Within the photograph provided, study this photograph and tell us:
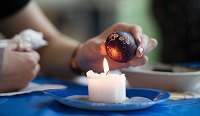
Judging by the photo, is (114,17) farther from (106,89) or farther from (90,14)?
(106,89)

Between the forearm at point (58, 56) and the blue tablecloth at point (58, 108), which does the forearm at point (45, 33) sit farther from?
the blue tablecloth at point (58, 108)

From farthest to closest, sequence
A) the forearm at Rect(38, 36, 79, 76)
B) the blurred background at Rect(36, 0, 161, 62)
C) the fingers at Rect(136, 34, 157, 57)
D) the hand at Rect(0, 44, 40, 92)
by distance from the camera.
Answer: the blurred background at Rect(36, 0, 161, 62) < the forearm at Rect(38, 36, 79, 76) < the hand at Rect(0, 44, 40, 92) < the fingers at Rect(136, 34, 157, 57)

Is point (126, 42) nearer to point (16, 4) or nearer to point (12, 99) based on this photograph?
point (12, 99)

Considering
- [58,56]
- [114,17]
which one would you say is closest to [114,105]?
[58,56]

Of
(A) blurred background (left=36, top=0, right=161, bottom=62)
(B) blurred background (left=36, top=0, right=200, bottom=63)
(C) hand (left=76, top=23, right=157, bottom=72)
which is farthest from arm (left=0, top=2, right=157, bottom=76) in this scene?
(A) blurred background (left=36, top=0, right=161, bottom=62)

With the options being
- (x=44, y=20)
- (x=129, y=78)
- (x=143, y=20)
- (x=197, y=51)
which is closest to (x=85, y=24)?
(x=143, y=20)

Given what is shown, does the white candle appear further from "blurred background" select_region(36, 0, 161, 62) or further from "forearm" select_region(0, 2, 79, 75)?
"blurred background" select_region(36, 0, 161, 62)
